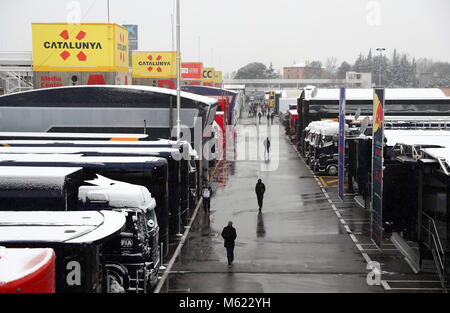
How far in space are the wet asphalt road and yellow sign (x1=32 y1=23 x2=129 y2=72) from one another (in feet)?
59.3

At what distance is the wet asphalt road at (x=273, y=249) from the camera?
52.9 feet

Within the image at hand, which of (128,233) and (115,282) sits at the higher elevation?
(128,233)

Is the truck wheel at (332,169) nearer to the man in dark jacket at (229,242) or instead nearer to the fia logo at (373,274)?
the fia logo at (373,274)

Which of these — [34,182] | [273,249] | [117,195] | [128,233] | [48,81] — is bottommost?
[273,249]

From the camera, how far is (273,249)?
785 inches

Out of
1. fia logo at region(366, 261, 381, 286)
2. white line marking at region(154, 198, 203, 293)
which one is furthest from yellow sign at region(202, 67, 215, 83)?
fia logo at region(366, 261, 381, 286)

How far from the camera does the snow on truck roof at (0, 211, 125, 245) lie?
1005 cm

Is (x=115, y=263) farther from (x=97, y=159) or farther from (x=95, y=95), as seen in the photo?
(x=95, y=95)

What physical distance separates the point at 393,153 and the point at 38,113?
55.8ft

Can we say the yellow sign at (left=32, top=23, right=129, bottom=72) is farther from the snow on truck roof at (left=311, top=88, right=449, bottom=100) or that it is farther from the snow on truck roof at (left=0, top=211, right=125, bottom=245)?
the snow on truck roof at (left=0, top=211, right=125, bottom=245)

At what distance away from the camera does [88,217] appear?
1142 cm

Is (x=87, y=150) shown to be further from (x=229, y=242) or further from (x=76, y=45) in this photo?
(x=76, y=45)

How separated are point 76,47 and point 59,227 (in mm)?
38745

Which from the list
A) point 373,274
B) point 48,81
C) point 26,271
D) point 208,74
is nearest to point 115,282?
point 26,271
